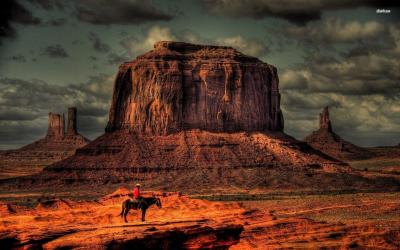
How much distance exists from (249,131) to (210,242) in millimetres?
97455

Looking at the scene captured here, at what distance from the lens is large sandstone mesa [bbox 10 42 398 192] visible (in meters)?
126

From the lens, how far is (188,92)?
140 meters

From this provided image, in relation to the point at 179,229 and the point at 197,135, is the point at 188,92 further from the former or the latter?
the point at 179,229

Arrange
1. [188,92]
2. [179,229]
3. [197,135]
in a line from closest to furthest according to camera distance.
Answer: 1. [179,229]
2. [197,135]
3. [188,92]

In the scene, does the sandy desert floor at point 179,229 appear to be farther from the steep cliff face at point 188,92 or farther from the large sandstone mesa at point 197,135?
the steep cliff face at point 188,92

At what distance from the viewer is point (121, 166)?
12669cm

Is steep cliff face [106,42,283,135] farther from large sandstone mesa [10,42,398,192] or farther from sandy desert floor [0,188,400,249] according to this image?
sandy desert floor [0,188,400,249]

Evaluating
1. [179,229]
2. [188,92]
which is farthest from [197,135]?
[179,229]

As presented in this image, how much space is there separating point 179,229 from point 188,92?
9886 centimetres

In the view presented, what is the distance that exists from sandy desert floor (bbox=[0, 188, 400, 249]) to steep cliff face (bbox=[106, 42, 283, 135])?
64.4 m

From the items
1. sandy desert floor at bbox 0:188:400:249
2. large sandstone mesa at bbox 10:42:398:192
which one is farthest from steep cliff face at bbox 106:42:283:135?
sandy desert floor at bbox 0:188:400:249

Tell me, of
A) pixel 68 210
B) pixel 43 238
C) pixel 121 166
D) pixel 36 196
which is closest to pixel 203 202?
pixel 68 210

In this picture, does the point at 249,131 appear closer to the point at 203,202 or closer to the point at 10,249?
the point at 203,202

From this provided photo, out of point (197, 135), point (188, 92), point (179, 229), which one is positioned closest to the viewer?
point (179, 229)
